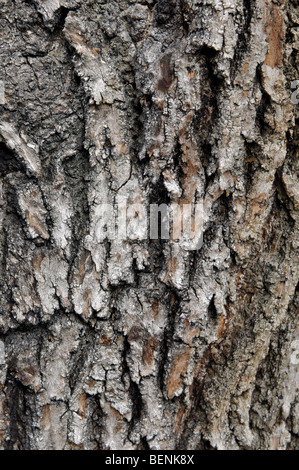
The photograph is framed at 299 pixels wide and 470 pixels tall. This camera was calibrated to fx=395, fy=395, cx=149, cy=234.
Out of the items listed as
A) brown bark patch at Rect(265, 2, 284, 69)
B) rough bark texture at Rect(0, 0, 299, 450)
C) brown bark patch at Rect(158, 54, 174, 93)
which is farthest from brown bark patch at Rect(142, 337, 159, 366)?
brown bark patch at Rect(265, 2, 284, 69)

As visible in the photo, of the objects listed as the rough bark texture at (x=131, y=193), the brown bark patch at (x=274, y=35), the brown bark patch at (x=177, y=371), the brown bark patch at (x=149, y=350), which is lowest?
the brown bark patch at (x=177, y=371)

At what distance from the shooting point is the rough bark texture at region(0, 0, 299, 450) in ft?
3.13

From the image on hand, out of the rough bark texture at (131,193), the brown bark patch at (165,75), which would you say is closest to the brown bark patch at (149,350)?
the rough bark texture at (131,193)

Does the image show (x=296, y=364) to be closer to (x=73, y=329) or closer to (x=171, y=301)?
(x=171, y=301)

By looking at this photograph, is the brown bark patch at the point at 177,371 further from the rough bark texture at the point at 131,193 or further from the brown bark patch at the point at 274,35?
the brown bark patch at the point at 274,35

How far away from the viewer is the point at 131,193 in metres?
1.00

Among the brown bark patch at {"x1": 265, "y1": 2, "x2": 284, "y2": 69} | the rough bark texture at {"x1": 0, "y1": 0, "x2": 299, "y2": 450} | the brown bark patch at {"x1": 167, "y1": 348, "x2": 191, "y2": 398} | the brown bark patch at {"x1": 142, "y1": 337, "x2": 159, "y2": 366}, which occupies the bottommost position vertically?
the brown bark patch at {"x1": 167, "y1": 348, "x2": 191, "y2": 398}

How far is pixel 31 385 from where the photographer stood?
101cm

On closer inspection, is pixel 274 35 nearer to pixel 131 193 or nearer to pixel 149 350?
pixel 131 193

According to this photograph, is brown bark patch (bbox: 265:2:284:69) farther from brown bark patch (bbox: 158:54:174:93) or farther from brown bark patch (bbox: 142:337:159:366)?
brown bark patch (bbox: 142:337:159:366)

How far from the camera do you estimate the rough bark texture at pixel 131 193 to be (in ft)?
3.13

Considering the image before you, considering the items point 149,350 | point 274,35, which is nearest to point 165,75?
point 274,35

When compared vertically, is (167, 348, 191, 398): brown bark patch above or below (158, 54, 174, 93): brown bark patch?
below

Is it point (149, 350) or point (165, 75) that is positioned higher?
point (165, 75)
